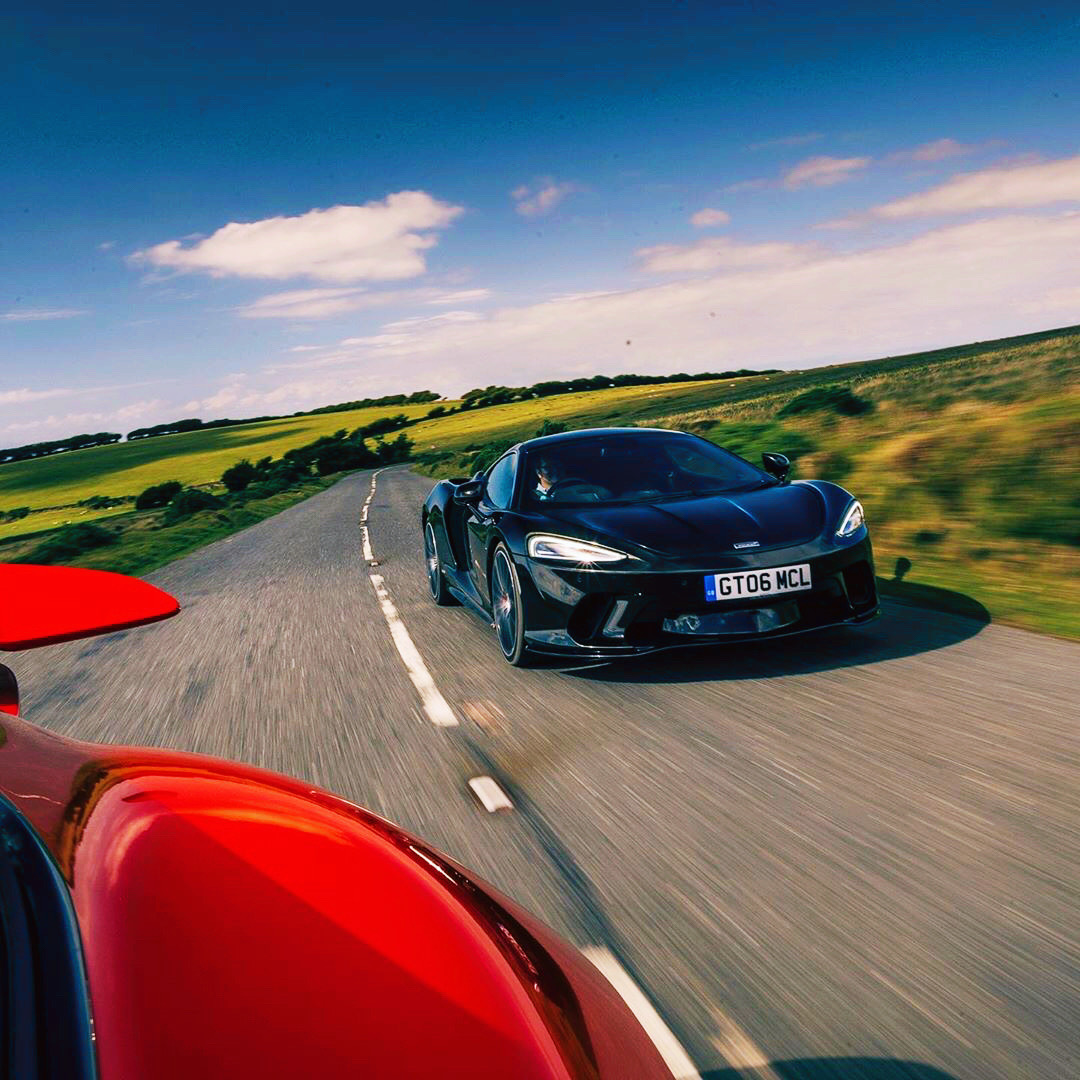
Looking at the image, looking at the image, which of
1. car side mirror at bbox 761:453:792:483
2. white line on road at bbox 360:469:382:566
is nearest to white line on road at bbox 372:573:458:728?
→ car side mirror at bbox 761:453:792:483

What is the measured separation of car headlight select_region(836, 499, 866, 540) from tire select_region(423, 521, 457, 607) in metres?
3.85

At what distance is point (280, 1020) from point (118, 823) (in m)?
0.52

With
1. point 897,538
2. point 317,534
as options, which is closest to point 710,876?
point 897,538

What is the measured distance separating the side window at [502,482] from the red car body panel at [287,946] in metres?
4.63

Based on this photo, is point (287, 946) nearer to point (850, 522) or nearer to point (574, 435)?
point (850, 522)

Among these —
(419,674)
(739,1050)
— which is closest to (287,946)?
(739,1050)

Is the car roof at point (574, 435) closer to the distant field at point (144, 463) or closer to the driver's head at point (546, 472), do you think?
the driver's head at point (546, 472)

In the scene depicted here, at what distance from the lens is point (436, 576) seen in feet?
28.2

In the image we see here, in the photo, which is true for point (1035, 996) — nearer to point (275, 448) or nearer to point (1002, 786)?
point (1002, 786)

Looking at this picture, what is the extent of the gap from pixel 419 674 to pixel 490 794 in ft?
7.50

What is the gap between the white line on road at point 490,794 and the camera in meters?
3.63

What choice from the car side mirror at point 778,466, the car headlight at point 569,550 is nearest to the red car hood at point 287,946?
the car headlight at point 569,550

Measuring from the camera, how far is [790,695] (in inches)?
183

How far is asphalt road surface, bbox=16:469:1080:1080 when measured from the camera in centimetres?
216
